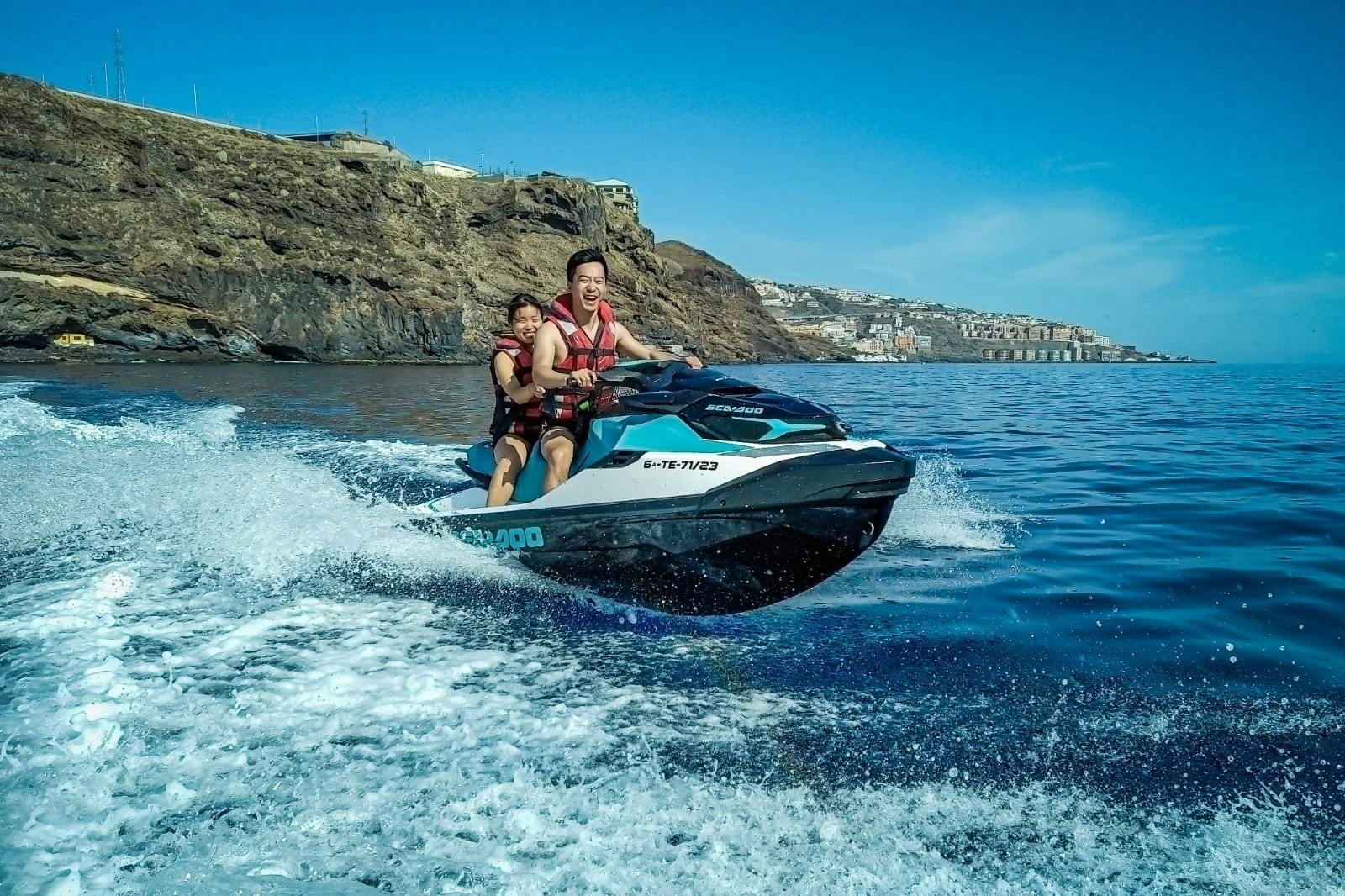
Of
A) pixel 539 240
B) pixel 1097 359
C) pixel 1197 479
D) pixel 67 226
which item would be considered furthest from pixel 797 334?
pixel 1197 479

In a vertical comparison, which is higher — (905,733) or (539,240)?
(539,240)

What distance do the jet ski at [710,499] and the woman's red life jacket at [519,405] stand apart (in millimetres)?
876

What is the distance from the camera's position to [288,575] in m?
4.40

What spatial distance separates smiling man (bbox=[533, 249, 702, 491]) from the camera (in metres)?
4.39

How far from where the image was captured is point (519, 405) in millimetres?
5133

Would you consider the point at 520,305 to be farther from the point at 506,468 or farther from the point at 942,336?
the point at 942,336

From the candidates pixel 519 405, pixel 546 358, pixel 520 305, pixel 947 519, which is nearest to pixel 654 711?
pixel 546 358

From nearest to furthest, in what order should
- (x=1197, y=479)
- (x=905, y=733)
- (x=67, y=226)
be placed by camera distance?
(x=905, y=733)
(x=1197, y=479)
(x=67, y=226)

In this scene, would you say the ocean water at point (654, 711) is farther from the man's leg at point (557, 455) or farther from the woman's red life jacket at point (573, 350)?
the woman's red life jacket at point (573, 350)

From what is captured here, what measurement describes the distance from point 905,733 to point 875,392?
74.8 feet

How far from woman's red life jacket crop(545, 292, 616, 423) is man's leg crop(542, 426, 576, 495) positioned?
0.11m

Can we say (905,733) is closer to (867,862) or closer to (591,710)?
(867,862)

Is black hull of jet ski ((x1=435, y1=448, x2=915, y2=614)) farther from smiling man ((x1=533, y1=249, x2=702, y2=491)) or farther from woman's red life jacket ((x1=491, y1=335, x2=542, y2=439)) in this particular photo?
woman's red life jacket ((x1=491, y1=335, x2=542, y2=439))

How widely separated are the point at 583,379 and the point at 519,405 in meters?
1.11
